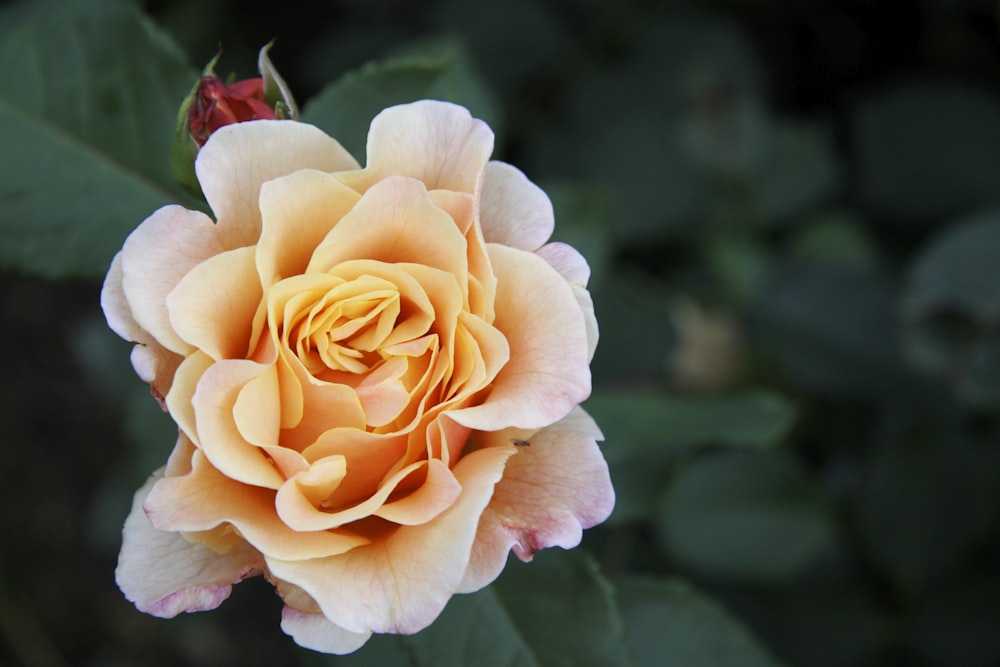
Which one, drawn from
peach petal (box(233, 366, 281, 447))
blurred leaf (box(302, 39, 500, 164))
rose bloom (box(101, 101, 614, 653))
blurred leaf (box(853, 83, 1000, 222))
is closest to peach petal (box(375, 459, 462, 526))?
rose bloom (box(101, 101, 614, 653))

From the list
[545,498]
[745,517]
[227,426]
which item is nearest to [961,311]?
[745,517]

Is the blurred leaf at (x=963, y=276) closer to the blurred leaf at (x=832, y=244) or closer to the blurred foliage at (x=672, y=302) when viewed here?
the blurred foliage at (x=672, y=302)

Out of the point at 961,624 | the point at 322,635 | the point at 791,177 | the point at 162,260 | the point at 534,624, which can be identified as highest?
the point at 162,260

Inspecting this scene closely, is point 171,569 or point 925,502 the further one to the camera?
point 925,502

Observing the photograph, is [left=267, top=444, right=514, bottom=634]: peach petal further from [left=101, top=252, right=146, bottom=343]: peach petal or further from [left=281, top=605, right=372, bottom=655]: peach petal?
[left=101, top=252, right=146, bottom=343]: peach petal

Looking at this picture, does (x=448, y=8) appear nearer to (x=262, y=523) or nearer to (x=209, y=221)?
(x=209, y=221)

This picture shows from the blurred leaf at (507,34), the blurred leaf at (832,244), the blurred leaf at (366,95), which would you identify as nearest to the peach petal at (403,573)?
the blurred leaf at (366,95)

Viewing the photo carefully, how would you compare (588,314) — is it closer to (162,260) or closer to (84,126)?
(162,260)
